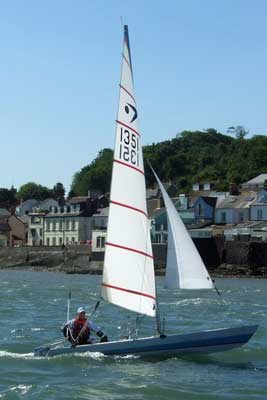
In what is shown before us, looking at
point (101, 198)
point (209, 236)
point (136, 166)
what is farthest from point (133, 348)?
point (101, 198)

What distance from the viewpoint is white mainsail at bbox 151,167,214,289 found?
80.6 feet

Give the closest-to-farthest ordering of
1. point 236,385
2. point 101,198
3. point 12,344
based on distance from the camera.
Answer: point 236,385, point 12,344, point 101,198

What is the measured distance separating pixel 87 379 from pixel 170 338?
2.73 meters

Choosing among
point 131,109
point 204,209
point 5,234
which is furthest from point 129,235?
point 5,234

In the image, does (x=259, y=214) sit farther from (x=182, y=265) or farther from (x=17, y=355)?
(x=182, y=265)

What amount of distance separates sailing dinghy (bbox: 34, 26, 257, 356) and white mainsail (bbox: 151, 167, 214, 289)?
8cm

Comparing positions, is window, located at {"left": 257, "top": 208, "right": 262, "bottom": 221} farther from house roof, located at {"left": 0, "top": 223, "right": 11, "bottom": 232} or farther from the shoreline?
house roof, located at {"left": 0, "top": 223, "right": 11, "bottom": 232}

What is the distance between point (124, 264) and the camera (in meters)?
24.6

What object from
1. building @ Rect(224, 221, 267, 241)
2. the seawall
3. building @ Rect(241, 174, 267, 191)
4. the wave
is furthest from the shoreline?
the wave

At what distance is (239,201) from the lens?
110562 mm

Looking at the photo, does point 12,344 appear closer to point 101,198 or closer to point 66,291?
point 66,291

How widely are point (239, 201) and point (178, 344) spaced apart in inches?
3419

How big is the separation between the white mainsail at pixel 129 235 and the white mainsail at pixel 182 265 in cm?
56

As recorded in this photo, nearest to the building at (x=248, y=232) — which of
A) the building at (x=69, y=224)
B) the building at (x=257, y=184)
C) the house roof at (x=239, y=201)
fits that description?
the house roof at (x=239, y=201)
